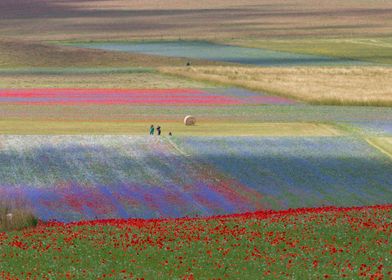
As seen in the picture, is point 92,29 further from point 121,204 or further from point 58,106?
point 121,204

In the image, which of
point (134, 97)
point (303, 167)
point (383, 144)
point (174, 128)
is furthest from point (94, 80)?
point (303, 167)

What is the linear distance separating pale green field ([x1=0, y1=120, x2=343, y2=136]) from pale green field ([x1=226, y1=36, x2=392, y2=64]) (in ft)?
198

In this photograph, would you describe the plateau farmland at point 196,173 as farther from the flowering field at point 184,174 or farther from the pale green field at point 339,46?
the pale green field at point 339,46

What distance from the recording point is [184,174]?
48062 mm

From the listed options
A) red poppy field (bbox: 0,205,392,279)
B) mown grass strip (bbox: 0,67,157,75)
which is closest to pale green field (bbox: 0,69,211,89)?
mown grass strip (bbox: 0,67,157,75)

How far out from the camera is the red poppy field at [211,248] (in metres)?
28.7

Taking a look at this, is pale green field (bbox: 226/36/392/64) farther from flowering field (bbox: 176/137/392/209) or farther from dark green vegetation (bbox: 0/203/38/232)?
dark green vegetation (bbox: 0/203/38/232)

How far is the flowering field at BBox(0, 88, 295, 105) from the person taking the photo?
84.9 meters

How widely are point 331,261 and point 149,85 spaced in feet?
227

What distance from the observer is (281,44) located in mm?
159125

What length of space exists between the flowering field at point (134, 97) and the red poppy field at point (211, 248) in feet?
159

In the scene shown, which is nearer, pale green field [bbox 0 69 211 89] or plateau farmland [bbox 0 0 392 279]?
plateau farmland [bbox 0 0 392 279]

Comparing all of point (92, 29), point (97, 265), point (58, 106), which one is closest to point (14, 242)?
point (97, 265)

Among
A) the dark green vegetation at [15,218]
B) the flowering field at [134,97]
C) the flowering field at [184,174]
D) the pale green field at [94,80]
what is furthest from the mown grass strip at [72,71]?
the dark green vegetation at [15,218]
